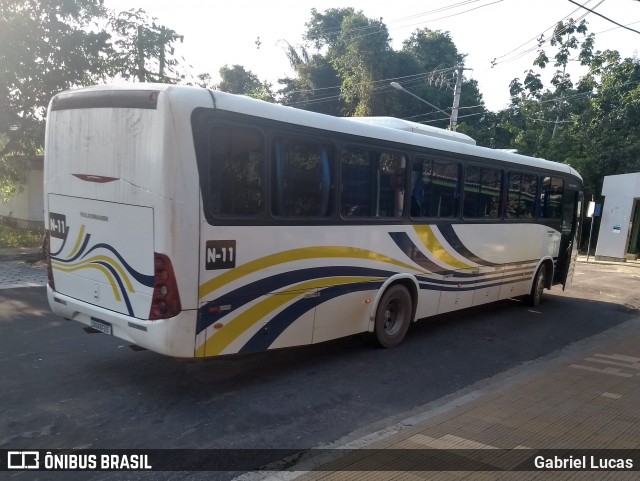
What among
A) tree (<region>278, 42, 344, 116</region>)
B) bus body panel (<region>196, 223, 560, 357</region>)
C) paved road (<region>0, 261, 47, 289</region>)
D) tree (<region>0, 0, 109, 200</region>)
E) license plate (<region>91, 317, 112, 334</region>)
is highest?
tree (<region>278, 42, 344, 116</region>)

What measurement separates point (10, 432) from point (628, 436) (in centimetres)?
535

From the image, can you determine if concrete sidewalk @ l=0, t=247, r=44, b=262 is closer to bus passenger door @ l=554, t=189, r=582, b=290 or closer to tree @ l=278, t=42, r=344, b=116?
bus passenger door @ l=554, t=189, r=582, b=290

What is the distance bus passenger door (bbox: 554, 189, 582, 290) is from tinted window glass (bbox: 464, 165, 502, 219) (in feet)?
11.9

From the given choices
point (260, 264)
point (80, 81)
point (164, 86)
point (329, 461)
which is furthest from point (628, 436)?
point (80, 81)

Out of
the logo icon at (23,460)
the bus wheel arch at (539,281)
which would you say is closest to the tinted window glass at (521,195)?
the bus wheel arch at (539,281)

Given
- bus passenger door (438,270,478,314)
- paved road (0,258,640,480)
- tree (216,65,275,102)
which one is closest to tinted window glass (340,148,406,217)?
bus passenger door (438,270,478,314)

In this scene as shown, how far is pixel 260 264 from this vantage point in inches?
221

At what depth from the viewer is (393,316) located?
7832mm

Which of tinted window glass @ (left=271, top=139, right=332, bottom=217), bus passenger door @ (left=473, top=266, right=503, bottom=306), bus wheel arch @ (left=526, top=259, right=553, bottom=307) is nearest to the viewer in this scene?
tinted window glass @ (left=271, top=139, right=332, bottom=217)

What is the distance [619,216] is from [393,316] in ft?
63.4

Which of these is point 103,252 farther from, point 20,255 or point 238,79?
point 238,79

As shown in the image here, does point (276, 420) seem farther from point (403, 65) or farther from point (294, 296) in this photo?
point (403, 65)

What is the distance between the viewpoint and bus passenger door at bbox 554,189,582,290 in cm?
1234

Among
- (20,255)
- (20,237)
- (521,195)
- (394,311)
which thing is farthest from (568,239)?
(20,237)
